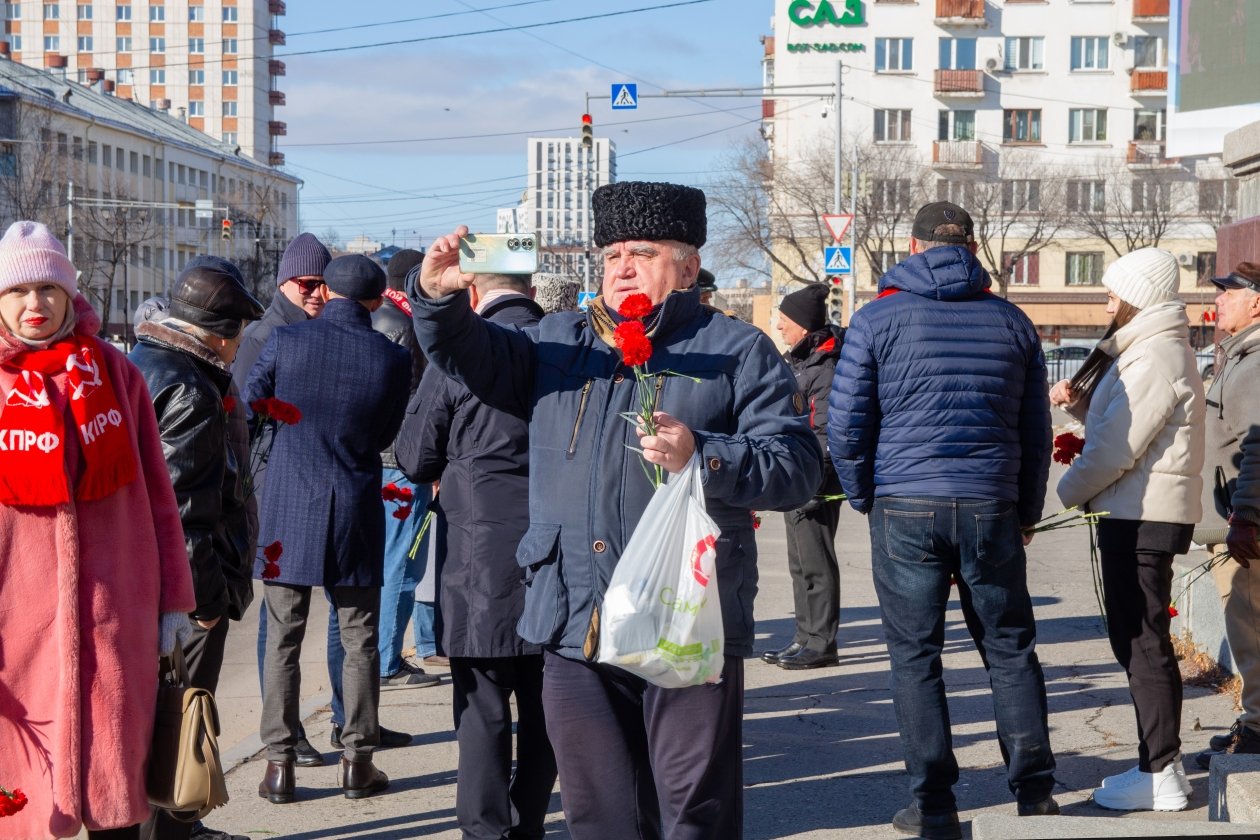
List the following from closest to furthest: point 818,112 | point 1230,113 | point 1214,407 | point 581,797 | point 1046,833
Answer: point 1046,833 → point 581,797 → point 1214,407 → point 1230,113 → point 818,112

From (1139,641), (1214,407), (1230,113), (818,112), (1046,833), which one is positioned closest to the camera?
(1046,833)

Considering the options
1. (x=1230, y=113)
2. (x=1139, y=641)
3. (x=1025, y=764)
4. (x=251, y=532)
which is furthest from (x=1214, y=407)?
(x=1230, y=113)

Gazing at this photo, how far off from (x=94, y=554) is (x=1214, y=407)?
14.8ft

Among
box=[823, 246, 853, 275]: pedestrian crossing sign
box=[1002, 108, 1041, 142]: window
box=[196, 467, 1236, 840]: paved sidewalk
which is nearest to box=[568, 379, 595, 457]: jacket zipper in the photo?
box=[196, 467, 1236, 840]: paved sidewalk

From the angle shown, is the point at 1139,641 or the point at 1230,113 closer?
the point at 1139,641

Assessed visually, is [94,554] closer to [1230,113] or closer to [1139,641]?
[1139,641]

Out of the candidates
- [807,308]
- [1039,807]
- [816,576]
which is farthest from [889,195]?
[1039,807]

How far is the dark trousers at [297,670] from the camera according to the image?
Answer: 6004mm

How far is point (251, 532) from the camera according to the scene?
5.15 m

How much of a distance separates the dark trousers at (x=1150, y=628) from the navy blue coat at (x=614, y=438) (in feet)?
7.13

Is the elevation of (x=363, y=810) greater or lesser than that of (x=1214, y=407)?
lesser

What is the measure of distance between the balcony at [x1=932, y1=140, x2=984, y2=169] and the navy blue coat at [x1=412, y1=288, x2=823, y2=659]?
66.8m

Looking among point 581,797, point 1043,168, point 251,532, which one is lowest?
point 581,797

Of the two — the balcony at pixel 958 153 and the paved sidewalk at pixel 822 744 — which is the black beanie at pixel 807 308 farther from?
the balcony at pixel 958 153
